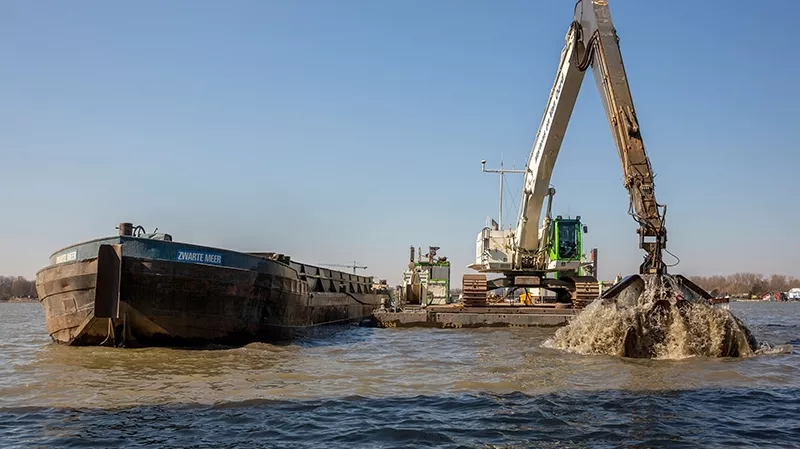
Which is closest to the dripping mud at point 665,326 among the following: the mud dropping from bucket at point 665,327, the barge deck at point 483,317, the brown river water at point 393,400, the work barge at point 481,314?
the mud dropping from bucket at point 665,327

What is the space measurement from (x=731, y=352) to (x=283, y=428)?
8.56 meters

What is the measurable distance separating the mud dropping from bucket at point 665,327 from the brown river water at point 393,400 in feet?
1.08

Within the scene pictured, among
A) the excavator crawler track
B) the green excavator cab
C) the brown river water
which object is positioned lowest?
the brown river water

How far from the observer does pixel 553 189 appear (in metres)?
21.5

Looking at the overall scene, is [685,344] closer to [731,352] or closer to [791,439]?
[731,352]

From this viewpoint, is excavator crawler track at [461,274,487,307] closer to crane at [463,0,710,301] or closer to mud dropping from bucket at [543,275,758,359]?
crane at [463,0,710,301]

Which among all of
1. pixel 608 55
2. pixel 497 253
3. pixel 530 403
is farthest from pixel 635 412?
pixel 497 253

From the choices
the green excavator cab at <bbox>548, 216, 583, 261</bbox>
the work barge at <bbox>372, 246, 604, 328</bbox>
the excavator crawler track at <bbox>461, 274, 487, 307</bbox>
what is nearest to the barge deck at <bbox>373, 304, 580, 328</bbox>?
the work barge at <bbox>372, 246, 604, 328</bbox>

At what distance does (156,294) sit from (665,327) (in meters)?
9.54

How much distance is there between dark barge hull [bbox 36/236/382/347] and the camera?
1230cm

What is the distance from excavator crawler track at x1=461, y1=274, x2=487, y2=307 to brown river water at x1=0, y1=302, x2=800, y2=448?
887 centimetres

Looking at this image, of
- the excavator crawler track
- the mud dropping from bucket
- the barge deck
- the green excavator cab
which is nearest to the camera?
the mud dropping from bucket

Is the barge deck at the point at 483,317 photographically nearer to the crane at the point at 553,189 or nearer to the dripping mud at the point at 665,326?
the crane at the point at 553,189

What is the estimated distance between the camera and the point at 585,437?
5.70m
